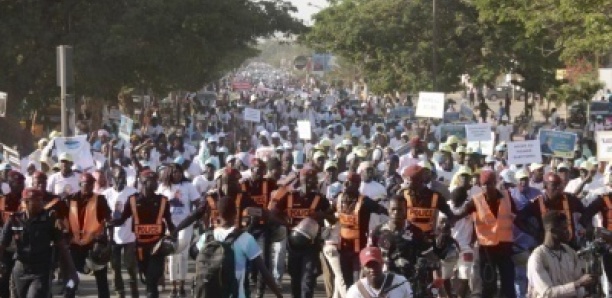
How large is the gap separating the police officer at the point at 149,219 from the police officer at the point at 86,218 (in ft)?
0.61

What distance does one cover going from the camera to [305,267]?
46.3 ft

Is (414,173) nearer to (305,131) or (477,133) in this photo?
(477,133)

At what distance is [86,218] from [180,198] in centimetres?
194

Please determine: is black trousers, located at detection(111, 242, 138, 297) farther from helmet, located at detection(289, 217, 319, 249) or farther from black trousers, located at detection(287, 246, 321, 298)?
helmet, located at detection(289, 217, 319, 249)

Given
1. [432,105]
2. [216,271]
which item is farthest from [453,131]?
[216,271]

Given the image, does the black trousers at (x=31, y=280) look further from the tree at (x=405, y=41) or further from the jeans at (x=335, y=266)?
the tree at (x=405, y=41)

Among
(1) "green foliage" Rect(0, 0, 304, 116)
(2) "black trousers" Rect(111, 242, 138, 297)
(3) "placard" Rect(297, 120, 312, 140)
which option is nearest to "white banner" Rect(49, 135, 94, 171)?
(2) "black trousers" Rect(111, 242, 138, 297)

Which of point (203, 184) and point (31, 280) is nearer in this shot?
point (31, 280)

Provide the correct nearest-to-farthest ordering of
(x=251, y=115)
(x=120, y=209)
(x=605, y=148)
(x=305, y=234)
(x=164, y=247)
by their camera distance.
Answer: (x=164, y=247), (x=305, y=234), (x=120, y=209), (x=605, y=148), (x=251, y=115)

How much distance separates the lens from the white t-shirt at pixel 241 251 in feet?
32.0

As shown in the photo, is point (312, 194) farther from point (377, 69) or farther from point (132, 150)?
point (377, 69)

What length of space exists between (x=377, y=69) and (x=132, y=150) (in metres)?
33.9

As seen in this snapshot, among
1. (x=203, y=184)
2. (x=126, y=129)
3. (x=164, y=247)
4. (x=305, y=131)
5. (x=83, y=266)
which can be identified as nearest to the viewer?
(x=164, y=247)

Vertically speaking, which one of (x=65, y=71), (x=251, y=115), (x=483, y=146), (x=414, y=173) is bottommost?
(x=414, y=173)
